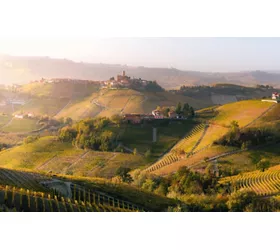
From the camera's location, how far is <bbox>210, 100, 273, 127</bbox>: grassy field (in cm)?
1314

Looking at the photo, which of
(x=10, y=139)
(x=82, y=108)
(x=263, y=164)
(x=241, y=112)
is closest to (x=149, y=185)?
(x=263, y=164)

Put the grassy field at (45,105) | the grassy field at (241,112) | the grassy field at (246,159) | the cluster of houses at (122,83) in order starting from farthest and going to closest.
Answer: the cluster of houses at (122,83) → the grassy field at (45,105) → the grassy field at (241,112) → the grassy field at (246,159)

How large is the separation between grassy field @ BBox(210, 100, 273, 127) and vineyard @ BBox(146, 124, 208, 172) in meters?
0.82

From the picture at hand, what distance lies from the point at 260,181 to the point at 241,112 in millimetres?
6827

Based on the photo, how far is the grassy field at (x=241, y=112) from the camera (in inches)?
517

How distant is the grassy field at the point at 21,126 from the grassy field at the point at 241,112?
6937mm

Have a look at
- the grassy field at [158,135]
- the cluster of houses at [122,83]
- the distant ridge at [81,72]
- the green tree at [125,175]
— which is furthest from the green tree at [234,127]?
the cluster of houses at [122,83]

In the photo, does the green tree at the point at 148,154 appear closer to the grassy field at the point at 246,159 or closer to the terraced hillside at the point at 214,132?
the terraced hillside at the point at 214,132

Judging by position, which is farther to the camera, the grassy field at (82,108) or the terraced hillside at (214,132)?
the grassy field at (82,108)

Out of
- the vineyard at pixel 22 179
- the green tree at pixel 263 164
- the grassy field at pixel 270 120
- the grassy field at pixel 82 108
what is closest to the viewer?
the vineyard at pixel 22 179

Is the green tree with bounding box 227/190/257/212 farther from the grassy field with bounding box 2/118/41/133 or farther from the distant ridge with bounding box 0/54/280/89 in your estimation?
the grassy field with bounding box 2/118/41/133

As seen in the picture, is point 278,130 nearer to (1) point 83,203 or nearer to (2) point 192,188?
(2) point 192,188

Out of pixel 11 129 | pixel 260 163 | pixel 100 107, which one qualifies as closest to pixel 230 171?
pixel 260 163

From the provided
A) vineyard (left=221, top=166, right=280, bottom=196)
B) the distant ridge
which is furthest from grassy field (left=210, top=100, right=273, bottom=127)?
vineyard (left=221, top=166, right=280, bottom=196)
